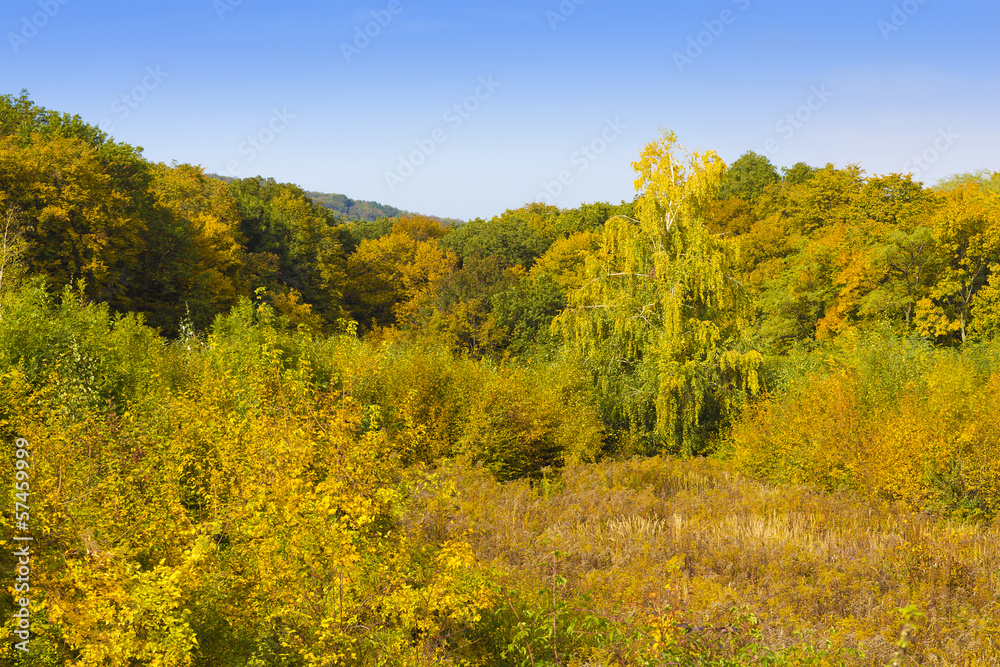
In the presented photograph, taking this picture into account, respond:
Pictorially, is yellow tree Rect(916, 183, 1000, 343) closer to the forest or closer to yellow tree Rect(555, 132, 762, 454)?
the forest

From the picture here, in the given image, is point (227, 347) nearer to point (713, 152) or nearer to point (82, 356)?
point (82, 356)

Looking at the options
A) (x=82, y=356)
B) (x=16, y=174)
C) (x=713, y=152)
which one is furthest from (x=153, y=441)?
(x=16, y=174)

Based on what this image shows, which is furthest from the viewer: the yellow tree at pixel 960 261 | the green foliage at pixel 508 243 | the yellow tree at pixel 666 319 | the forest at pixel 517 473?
the green foliage at pixel 508 243

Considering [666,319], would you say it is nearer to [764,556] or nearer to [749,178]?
[764,556]

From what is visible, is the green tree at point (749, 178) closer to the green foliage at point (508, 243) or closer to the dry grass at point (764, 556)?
the green foliage at point (508, 243)

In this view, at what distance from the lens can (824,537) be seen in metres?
8.94

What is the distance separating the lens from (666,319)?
587 inches

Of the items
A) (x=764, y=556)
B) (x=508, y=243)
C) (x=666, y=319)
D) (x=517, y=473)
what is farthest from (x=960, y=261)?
(x=508, y=243)

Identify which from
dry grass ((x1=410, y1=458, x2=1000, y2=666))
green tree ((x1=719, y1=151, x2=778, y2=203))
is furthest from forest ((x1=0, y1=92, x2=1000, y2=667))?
green tree ((x1=719, y1=151, x2=778, y2=203))

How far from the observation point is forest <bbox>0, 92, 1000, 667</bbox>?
4.48 m

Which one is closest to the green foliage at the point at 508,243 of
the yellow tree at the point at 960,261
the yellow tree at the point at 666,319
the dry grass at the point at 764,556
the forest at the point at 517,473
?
the forest at the point at 517,473

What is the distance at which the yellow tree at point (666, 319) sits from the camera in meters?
14.9

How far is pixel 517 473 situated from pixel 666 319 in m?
5.40

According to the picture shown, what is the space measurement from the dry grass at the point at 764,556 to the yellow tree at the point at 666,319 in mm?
3805
